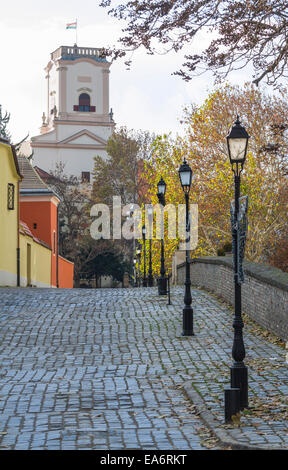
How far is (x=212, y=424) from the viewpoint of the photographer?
26.7ft

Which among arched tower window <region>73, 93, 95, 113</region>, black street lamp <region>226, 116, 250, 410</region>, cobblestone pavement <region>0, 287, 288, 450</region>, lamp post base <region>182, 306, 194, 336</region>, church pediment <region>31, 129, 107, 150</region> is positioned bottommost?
cobblestone pavement <region>0, 287, 288, 450</region>

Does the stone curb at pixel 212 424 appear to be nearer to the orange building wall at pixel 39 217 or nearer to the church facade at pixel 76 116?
the orange building wall at pixel 39 217

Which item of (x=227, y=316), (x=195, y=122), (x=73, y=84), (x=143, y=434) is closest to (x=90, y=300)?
(x=227, y=316)

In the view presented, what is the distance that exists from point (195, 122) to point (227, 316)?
67.6ft

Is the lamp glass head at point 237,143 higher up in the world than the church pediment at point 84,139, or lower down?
lower down

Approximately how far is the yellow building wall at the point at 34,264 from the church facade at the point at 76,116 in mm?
32403

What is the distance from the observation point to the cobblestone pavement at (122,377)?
7.79 meters

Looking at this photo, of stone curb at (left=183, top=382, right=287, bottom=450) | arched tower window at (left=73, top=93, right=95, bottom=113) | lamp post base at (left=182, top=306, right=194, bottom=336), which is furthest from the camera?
arched tower window at (left=73, top=93, right=95, bottom=113)

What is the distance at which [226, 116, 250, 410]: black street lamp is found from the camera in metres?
8.88

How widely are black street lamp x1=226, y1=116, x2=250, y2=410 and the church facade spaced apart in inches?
2456

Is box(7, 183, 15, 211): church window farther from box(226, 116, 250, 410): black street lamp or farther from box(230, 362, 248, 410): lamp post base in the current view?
box(230, 362, 248, 410): lamp post base

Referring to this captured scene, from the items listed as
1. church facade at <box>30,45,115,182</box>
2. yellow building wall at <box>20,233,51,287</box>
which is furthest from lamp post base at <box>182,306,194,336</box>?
church facade at <box>30,45,115,182</box>

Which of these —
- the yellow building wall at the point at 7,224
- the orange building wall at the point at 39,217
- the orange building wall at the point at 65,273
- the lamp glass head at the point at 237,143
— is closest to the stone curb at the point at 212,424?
the lamp glass head at the point at 237,143
